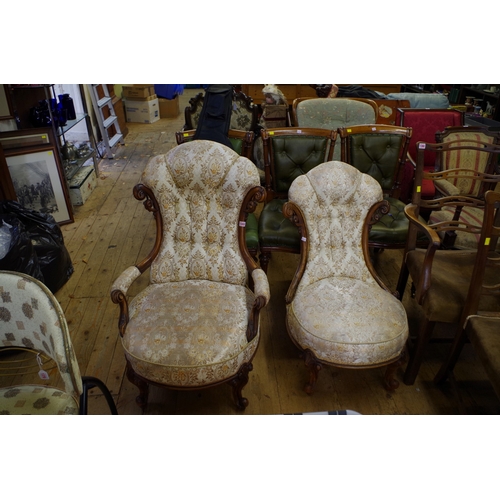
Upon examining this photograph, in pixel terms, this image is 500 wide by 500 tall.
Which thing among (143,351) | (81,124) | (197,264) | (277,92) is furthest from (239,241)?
(81,124)

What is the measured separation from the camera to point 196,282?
6.30ft

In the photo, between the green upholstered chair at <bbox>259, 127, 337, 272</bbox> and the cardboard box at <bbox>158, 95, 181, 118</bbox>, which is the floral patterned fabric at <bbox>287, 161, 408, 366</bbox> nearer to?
the green upholstered chair at <bbox>259, 127, 337, 272</bbox>

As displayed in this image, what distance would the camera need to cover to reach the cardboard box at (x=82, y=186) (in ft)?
12.3

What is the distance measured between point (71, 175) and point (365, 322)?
11.0ft

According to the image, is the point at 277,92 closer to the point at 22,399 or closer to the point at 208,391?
the point at 208,391

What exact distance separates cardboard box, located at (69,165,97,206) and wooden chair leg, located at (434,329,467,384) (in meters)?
3.42

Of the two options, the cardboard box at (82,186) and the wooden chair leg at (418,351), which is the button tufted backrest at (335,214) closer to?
the wooden chair leg at (418,351)

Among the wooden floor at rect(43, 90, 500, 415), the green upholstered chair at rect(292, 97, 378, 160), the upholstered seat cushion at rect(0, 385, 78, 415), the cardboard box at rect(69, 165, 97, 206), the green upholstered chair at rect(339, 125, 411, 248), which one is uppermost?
the green upholstered chair at rect(292, 97, 378, 160)

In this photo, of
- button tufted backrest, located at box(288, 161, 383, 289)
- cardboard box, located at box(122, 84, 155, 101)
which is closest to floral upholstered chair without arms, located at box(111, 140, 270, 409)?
button tufted backrest, located at box(288, 161, 383, 289)

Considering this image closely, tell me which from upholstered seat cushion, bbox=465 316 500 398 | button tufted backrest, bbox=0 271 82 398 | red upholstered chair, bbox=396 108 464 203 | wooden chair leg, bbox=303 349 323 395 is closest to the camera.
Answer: button tufted backrest, bbox=0 271 82 398

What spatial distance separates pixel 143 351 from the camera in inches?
60.0

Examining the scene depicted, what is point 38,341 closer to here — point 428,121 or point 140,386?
point 140,386

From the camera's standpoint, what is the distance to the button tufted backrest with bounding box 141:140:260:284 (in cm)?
184

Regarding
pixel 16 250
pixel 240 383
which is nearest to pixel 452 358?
pixel 240 383
